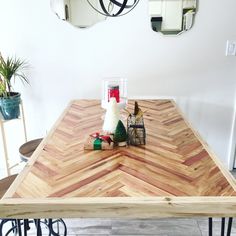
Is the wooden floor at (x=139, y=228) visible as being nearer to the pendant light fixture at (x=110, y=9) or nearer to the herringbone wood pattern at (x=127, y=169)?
the herringbone wood pattern at (x=127, y=169)

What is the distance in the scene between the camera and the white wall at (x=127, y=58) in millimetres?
2291

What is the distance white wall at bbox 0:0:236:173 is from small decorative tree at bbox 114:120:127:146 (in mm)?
1137

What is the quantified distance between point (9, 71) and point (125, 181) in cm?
Result: 151

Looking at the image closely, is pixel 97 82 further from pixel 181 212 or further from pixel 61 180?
pixel 181 212

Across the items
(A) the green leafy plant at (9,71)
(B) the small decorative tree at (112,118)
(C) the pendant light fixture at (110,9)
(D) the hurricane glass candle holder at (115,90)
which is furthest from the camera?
(C) the pendant light fixture at (110,9)

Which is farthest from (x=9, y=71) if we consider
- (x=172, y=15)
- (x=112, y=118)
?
(x=172, y=15)

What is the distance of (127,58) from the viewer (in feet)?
7.85

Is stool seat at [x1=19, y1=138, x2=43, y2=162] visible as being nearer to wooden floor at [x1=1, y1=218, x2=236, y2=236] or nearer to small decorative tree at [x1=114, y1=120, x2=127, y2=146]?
wooden floor at [x1=1, y1=218, x2=236, y2=236]

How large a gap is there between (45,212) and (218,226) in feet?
4.94

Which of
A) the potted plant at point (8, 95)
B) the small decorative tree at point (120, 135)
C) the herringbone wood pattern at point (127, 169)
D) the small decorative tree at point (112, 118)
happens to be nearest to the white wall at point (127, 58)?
the potted plant at point (8, 95)

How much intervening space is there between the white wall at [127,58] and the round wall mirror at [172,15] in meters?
0.05

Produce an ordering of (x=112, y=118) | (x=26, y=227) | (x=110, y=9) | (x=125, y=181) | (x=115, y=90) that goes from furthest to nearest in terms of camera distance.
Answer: (x=110, y=9), (x=115, y=90), (x=112, y=118), (x=26, y=227), (x=125, y=181)

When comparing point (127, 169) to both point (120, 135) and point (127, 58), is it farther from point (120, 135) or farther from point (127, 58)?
point (127, 58)

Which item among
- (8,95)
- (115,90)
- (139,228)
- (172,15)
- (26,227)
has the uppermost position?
(172,15)
